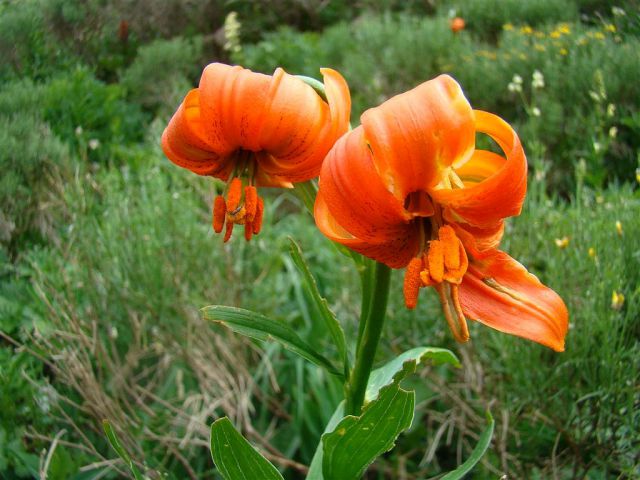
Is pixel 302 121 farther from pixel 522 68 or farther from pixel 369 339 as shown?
pixel 522 68

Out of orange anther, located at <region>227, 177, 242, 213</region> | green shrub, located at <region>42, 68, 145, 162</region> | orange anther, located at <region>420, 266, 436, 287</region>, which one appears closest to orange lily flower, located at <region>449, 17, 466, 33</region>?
green shrub, located at <region>42, 68, 145, 162</region>

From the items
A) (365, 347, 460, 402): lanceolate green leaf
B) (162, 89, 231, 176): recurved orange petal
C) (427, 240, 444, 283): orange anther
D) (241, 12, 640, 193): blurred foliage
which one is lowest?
(241, 12, 640, 193): blurred foliage

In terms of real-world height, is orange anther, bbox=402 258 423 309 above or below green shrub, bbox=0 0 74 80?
above

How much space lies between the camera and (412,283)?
681 millimetres

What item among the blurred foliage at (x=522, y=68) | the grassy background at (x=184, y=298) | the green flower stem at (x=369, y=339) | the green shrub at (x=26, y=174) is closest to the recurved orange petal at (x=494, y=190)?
the green flower stem at (x=369, y=339)

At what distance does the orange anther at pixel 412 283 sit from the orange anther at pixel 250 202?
0.74 feet

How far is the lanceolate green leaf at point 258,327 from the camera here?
911 millimetres

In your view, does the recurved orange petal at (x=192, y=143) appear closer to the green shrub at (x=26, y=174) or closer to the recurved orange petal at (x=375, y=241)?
the recurved orange petal at (x=375, y=241)

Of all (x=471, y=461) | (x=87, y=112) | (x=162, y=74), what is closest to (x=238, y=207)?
(x=471, y=461)

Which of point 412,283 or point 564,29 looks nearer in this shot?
point 412,283

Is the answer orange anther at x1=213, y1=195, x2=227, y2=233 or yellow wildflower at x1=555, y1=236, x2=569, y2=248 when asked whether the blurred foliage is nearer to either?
yellow wildflower at x1=555, y1=236, x2=569, y2=248

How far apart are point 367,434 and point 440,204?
0.34 m

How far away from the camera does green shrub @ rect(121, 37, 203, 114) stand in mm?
2262

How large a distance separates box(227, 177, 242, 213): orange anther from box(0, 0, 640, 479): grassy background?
77 cm
